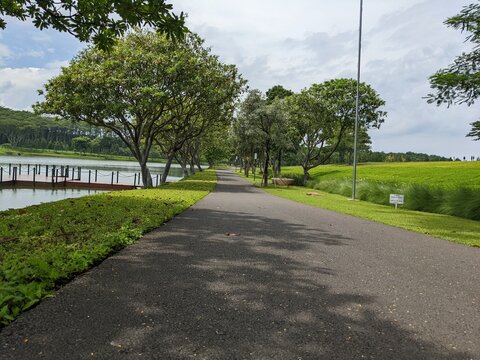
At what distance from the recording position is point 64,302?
398 cm

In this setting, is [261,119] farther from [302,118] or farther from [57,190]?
[57,190]

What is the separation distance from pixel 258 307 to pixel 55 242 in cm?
408

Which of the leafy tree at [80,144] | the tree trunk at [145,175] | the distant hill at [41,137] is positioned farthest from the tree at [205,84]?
the leafy tree at [80,144]

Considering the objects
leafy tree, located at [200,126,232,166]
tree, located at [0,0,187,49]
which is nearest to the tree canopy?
tree, located at [0,0,187,49]

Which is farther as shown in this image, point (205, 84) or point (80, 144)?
point (80, 144)

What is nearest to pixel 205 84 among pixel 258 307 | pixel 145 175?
pixel 145 175

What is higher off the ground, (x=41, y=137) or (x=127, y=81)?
(x=41, y=137)

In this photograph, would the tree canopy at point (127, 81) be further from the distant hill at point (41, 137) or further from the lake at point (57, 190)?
the distant hill at point (41, 137)

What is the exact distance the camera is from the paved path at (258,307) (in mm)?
3162

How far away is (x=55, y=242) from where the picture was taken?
21.2 ft

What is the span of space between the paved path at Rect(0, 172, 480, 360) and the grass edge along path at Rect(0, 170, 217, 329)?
0.74ft

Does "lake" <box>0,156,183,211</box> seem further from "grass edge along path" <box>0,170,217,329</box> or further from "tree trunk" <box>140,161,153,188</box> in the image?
"grass edge along path" <box>0,170,217,329</box>

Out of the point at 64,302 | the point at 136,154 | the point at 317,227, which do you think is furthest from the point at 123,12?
the point at 136,154

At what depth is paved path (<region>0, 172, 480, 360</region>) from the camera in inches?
124
